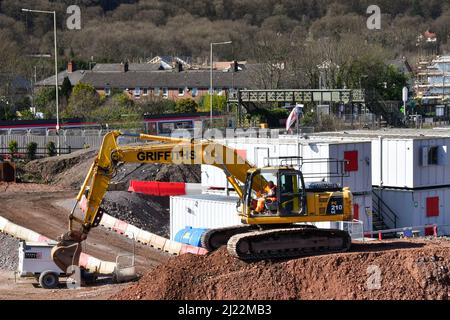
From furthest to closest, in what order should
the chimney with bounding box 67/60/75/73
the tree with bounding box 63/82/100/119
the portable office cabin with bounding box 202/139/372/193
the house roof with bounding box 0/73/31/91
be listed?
1. the chimney with bounding box 67/60/75/73
2. the house roof with bounding box 0/73/31/91
3. the tree with bounding box 63/82/100/119
4. the portable office cabin with bounding box 202/139/372/193

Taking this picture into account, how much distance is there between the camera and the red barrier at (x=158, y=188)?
45.6m

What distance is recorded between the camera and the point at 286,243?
85.1ft

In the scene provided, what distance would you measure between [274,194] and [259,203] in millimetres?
435

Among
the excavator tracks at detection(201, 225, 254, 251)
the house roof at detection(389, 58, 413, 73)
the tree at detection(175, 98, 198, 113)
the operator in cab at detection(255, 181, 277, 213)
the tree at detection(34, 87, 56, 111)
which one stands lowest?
the excavator tracks at detection(201, 225, 254, 251)

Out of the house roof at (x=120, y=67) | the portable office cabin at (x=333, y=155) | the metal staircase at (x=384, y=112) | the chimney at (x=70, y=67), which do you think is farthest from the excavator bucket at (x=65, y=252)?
the house roof at (x=120, y=67)

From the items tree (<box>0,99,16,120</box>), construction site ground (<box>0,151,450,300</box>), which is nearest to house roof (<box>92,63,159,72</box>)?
tree (<box>0,99,16,120</box>)

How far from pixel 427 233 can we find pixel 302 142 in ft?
18.4

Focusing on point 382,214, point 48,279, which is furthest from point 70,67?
point 48,279

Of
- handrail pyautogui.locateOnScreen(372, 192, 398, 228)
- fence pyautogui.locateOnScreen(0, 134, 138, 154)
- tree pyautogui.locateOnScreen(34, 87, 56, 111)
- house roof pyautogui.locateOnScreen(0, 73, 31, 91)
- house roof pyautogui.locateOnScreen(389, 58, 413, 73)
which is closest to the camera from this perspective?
handrail pyautogui.locateOnScreen(372, 192, 398, 228)

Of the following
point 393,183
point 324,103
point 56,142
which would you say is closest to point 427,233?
point 393,183

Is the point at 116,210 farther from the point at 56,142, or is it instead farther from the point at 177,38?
the point at 177,38

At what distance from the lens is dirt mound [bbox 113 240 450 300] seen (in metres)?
23.9

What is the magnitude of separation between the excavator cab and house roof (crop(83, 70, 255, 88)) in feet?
235

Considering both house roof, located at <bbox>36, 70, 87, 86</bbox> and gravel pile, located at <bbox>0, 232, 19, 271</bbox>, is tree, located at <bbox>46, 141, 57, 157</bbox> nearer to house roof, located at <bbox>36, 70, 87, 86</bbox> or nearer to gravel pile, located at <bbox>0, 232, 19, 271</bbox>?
gravel pile, located at <bbox>0, 232, 19, 271</bbox>
